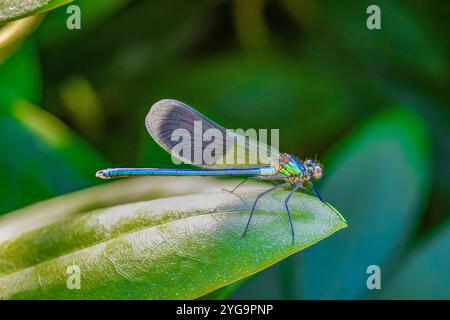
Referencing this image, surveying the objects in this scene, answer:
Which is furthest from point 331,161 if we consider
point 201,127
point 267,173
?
point 201,127

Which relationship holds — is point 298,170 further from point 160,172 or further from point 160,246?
point 160,246

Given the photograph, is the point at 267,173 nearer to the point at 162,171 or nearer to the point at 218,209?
the point at 162,171

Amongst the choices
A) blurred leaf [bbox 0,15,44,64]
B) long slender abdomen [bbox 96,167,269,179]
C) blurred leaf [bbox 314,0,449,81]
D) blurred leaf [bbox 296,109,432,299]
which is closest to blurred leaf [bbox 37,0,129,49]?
blurred leaf [bbox 0,15,44,64]

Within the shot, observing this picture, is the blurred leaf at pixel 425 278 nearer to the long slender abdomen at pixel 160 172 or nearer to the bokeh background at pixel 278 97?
the bokeh background at pixel 278 97

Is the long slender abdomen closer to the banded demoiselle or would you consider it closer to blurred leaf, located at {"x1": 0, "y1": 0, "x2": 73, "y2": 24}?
the banded demoiselle

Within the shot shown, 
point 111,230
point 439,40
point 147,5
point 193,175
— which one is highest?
point 147,5

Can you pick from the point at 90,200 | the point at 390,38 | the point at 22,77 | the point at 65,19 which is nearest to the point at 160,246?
the point at 90,200

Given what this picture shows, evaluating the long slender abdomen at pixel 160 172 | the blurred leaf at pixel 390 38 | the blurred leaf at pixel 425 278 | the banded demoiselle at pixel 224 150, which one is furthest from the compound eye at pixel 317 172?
the blurred leaf at pixel 390 38
